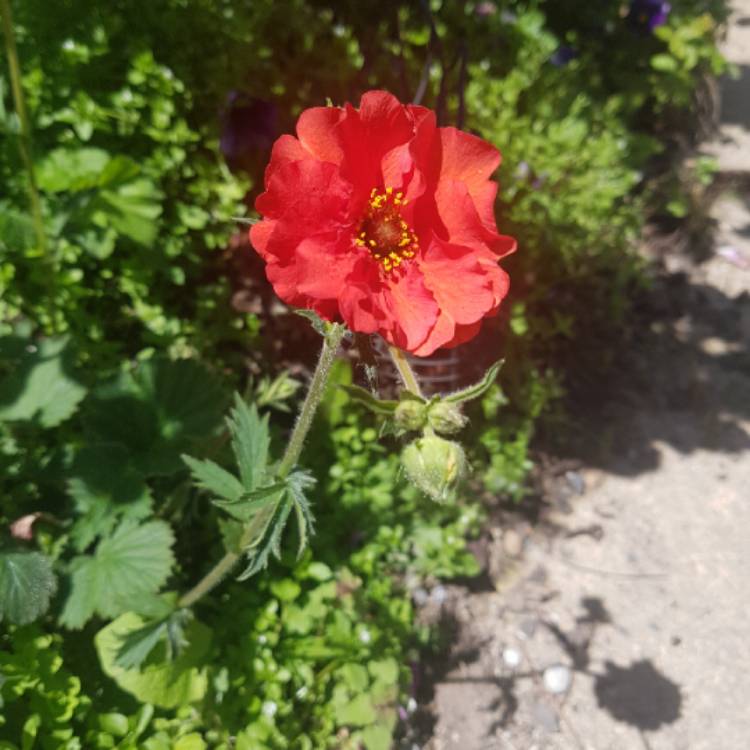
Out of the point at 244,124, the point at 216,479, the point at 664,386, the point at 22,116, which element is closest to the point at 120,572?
the point at 216,479

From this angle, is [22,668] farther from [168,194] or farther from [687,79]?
[687,79]

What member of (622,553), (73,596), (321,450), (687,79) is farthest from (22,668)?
(687,79)

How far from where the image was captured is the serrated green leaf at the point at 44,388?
1.67 metres

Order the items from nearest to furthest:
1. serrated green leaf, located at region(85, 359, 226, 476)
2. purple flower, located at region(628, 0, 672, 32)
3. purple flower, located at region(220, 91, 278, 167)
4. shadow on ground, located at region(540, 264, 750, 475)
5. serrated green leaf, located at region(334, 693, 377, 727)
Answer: serrated green leaf, located at region(85, 359, 226, 476)
serrated green leaf, located at region(334, 693, 377, 727)
purple flower, located at region(220, 91, 278, 167)
shadow on ground, located at region(540, 264, 750, 475)
purple flower, located at region(628, 0, 672, 32)

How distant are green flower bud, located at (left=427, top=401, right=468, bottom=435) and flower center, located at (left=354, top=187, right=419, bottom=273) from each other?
0.21 meters

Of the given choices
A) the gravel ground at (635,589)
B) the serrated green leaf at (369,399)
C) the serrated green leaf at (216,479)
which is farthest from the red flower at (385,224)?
the gravel ground at (635,589)

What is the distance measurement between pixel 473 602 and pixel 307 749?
2.59ft

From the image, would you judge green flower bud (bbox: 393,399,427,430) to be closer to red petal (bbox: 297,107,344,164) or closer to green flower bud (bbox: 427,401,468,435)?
green flower bud (bbox: 427,401,468,435)

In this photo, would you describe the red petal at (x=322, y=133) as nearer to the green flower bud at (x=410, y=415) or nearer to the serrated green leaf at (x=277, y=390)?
the green flower bud at (x=410, y=415)

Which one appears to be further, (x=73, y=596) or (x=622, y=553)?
(x=622, y=553)

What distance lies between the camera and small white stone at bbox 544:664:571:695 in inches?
90.9

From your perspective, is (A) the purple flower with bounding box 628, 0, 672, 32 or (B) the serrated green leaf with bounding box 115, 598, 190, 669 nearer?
(B) the serrated green leaf with bounding box 115, 598, 190, 669

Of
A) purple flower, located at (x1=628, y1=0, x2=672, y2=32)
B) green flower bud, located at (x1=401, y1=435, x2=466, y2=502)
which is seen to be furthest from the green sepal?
purple flower, located at (x1=628, y1=0, x2=672, y2=32)

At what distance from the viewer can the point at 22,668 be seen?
1.47 metres
